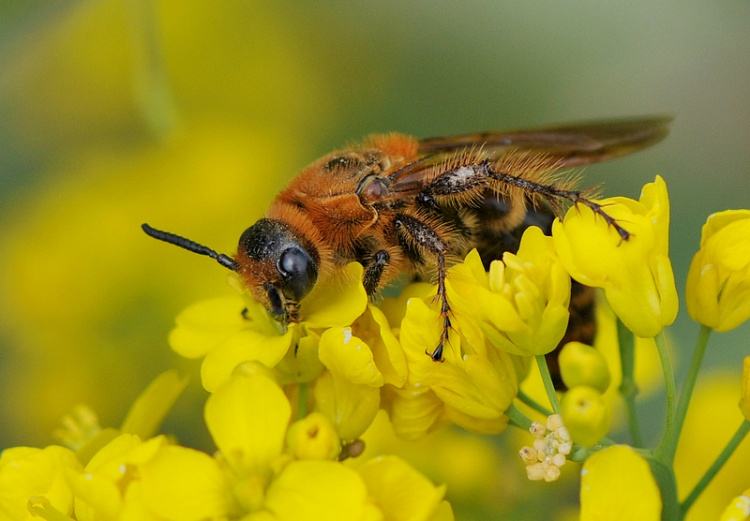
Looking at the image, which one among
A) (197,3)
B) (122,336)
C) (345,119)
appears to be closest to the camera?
(122,336)

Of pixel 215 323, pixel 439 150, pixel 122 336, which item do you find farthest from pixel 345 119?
pixel 215 323

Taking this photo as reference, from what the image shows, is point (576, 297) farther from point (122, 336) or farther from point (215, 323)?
point (122, 336)

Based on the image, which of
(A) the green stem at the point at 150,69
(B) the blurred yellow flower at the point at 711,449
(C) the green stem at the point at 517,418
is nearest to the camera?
(C) the green stem at the point at 517,418

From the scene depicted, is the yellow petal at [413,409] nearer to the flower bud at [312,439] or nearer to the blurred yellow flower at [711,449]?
the flower bud at [312,439]

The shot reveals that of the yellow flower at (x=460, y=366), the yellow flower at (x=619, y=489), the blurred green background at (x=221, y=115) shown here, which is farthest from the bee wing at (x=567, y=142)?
the blurred green background at (x=221, y=115)

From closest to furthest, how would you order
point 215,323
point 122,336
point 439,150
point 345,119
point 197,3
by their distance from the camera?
1. point 215,323
2. point 439,150
3. point 122,336
4. point 345,119
5. point 197,3

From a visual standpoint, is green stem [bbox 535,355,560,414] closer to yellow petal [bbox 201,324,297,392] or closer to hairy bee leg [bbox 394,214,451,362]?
hairy bee leg [bbox 394,214,451,362]

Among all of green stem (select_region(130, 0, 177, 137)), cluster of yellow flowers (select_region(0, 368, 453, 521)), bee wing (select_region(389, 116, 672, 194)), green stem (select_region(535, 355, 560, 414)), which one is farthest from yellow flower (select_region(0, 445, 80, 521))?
green stem (select_region(130, 0, 177, 137))
